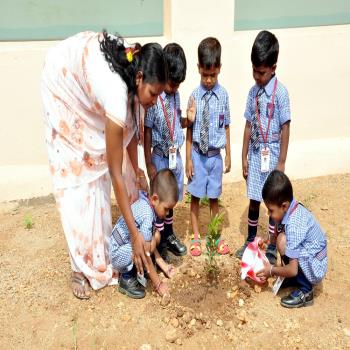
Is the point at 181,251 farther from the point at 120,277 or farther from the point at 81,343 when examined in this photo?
the point at 81,343

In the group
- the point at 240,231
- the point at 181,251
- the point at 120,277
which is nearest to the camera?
the point at 120,277

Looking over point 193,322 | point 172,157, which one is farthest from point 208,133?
point 193,322

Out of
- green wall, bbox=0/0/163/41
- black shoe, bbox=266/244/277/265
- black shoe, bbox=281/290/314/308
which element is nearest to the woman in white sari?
black shoe, bbox=281/290/314/308

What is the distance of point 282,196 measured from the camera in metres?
3.22

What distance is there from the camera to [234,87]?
493 centimetres

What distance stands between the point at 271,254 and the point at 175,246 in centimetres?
75

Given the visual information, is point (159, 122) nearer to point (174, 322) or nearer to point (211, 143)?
point (211, 143)

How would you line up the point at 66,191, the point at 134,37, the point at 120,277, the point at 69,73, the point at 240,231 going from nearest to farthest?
1. the point at 69,73
2. the point at 66,191
3. the point at 120,277
4. the point at 240,231
5. the point at 134,37

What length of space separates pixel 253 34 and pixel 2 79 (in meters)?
2.38

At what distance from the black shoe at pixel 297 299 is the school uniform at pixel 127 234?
1.00 metres

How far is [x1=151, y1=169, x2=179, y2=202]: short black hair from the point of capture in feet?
10.7

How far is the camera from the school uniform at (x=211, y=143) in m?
3.71

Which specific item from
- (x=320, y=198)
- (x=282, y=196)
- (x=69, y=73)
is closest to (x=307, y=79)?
(x=320, y=198)

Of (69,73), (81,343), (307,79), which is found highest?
(69,73)
